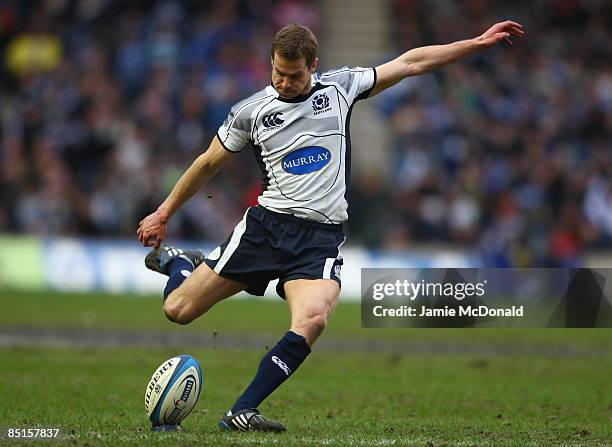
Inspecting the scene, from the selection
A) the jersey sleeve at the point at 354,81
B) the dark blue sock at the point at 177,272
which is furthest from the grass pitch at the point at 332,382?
the jersey sleeve at the point at 354,81

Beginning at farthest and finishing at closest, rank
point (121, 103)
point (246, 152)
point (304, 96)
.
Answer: point (121, 103) → point (246, 152) → point (304, 96)

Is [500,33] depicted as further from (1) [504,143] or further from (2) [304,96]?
(1) [504,143]

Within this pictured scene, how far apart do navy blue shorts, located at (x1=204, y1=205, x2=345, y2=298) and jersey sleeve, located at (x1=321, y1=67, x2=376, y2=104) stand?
0.99m

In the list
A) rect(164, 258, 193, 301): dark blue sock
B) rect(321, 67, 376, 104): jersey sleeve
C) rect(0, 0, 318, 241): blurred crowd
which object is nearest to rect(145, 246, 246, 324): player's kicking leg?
rect(164, 258, 193, 301): dark blue sock

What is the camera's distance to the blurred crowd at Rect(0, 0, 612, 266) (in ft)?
76.8

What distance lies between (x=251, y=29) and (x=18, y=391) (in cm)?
1709

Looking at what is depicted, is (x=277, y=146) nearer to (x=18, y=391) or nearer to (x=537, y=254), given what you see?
(x=18, y=391)

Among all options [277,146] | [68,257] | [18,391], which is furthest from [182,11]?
[277,146]

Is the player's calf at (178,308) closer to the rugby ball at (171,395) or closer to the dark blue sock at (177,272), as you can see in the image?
the dark blue sock at (177,272)

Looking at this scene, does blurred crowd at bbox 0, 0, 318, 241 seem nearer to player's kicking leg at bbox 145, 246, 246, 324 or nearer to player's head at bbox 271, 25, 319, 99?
player's kicking leg at bbox 145, 246, 246, 324

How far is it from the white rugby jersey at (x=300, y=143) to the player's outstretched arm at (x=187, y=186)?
0.11 metres

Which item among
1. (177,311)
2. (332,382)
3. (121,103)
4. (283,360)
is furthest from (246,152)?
(283,360)

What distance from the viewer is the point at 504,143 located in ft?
83.0

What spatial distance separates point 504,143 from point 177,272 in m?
17.3
